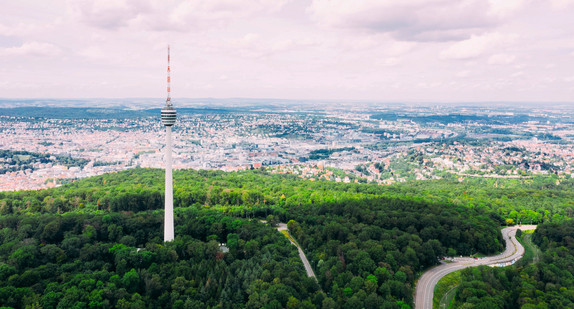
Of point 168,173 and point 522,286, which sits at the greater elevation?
point 168,173

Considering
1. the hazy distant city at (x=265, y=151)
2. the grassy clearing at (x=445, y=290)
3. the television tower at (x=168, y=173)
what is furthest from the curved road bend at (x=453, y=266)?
the hazy distant city at (x=265, y=151)

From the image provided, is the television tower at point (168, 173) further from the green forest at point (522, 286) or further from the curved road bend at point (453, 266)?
the green forest at point (522, 286)

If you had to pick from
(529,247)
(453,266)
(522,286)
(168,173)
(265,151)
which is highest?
(168,173)

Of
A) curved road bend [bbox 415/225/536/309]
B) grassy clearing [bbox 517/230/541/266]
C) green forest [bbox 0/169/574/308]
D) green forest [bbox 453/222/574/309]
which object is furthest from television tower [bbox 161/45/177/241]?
grassy clearing [bbox 517/230/541/266]

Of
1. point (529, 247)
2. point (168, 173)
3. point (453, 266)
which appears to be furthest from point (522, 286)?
point (168, 173)

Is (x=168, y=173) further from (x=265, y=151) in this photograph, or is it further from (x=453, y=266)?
(x=265, y=151)

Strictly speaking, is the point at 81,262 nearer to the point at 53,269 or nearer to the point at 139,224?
the point at 53,269
